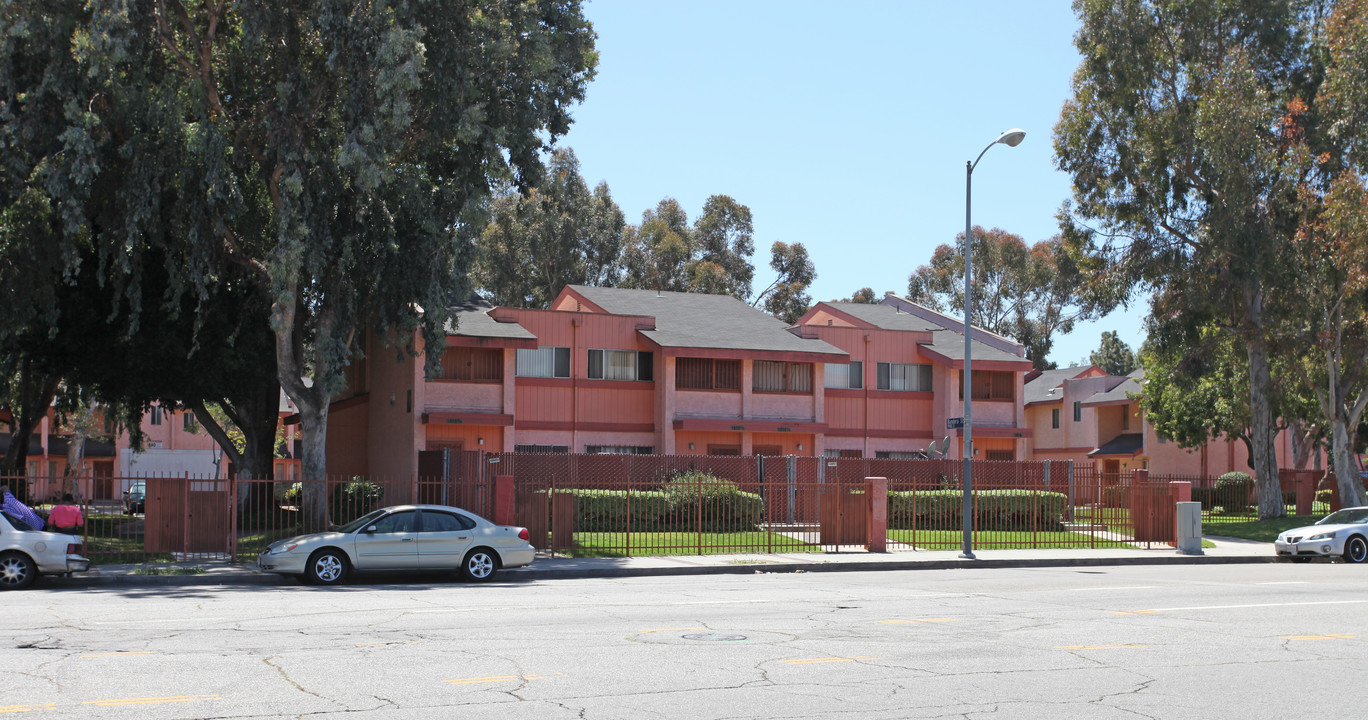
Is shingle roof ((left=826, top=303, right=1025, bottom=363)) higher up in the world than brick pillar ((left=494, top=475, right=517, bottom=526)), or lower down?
higher up

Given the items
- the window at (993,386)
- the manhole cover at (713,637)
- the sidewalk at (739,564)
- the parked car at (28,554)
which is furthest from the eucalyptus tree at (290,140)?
the window at (993,386)

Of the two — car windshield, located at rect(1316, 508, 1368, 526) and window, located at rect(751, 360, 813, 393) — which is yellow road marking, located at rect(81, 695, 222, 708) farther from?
window, located at rect(751, 360, 813, 393)

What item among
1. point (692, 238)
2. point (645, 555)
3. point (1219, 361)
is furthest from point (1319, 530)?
point (692, 238)

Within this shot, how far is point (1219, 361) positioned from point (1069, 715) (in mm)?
38906

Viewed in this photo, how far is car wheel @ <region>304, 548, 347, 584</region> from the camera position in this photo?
18.7 m

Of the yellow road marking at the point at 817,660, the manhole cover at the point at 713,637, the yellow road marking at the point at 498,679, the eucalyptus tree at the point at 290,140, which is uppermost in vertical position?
the eucalyptus tree at the point at 290,140

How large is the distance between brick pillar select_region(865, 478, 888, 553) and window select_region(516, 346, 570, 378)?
15.2 m

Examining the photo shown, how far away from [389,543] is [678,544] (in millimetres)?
8670

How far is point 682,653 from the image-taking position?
10.8 metres

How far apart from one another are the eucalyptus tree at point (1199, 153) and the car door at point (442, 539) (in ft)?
85.1

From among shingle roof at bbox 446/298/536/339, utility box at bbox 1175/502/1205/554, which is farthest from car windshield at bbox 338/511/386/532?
utility box at bbox 1175/502/1205/554

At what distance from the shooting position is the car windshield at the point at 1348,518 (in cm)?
2561

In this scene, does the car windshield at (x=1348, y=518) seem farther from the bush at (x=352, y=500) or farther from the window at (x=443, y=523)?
the bush at (x=352, y=500)

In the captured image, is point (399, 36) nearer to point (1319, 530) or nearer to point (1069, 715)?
point (1069, 715)
